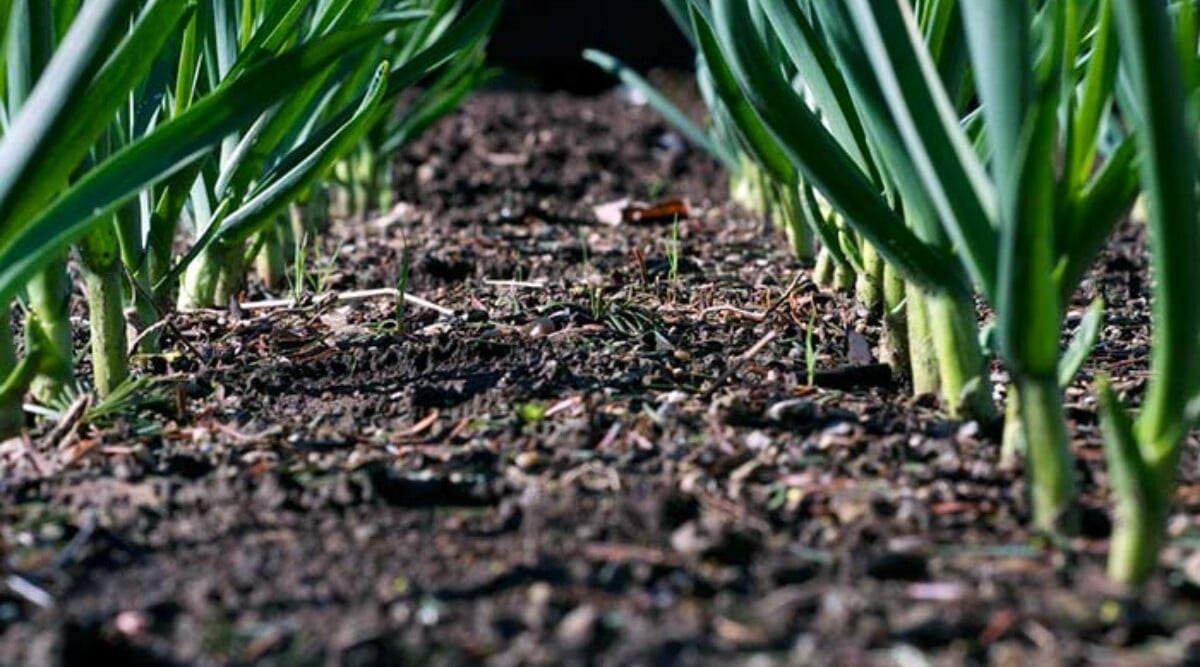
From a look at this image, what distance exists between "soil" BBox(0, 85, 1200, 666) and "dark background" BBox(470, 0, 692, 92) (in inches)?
159

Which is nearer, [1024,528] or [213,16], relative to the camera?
[1024,528]

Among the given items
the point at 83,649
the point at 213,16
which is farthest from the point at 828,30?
the point at 213,16

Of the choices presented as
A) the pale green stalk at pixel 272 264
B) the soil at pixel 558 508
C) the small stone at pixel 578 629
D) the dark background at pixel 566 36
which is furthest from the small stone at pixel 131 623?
the dark background at pixel 566 36

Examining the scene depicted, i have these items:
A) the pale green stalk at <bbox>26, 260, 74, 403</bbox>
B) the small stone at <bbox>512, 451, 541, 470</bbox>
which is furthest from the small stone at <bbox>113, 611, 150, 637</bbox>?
the pale green stalk at <bbox>26, 260, 74, 403</bbox>

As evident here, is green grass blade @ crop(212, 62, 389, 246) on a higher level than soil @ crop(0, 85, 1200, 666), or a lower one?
higher

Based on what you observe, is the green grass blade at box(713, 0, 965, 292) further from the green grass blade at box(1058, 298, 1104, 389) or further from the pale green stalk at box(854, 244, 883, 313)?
the pale green stalk at box(854, 244, 883, 313)

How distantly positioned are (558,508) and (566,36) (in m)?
5.03

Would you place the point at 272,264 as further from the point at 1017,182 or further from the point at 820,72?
the point at 1017,182

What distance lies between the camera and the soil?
3.87 feet

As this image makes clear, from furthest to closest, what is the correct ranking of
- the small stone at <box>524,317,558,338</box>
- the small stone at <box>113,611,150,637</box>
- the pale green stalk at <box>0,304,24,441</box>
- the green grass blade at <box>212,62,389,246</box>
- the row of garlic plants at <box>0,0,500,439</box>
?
1. the small stone at <box>524,317,558,338</box>
2. the green grass blade at <box>212,62,389,246</box>
3. the pale green stalk at <box>0,304,24,441</box>
4. the row of garlic plants at <box>0,0,500,439</box>
5. the small stone at <box>113,611,150,637</box>

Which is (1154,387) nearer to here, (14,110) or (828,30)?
(828,30)

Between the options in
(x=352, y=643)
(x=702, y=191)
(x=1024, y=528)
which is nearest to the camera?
(x=352, y=643)

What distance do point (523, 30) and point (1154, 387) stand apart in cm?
520

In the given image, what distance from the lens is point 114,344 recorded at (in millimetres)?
1838
